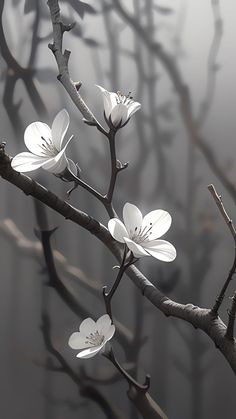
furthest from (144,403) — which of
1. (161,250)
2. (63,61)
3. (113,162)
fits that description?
(63,61)

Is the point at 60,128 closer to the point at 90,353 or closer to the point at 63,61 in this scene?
the point at 63,61

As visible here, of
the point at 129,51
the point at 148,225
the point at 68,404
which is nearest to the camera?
the point at 148,225

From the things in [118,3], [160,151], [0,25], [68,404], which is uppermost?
[118,3]

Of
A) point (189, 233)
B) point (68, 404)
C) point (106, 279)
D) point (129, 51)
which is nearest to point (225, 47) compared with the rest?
point (129, 51)

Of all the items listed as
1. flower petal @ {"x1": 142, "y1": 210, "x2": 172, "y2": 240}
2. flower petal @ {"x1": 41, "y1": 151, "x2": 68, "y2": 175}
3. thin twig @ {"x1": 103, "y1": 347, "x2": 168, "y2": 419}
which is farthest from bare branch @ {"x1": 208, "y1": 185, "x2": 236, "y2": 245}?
thin twig @ {"x1": 103, "y1": 347, "x2": 168, "y2": 419}

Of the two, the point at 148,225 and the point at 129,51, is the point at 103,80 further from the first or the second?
the point at 148,225

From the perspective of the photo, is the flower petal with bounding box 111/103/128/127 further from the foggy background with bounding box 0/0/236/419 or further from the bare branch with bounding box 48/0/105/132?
the foggy background with bounding box 0/0/236/419
